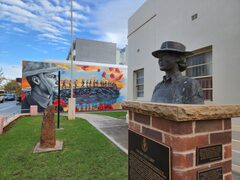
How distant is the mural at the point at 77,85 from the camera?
16250 mm

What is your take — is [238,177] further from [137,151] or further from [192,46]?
[192,46]

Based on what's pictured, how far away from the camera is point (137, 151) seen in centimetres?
172

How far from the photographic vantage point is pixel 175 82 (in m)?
2.10

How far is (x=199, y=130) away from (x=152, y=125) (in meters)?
0.38

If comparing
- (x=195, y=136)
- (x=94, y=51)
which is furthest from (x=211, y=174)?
(x=94, y=51)

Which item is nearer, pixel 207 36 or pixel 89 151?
pixel 207 36

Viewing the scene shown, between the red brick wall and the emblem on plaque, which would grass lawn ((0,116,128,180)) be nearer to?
the emblem on plaque

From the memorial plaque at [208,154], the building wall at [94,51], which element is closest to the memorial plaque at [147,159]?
the memorial plaque at [208,154]

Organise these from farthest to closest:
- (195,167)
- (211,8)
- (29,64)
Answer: (29,64), (211,8), (195,167)

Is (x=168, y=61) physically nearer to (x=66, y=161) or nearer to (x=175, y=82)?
(x=175, y=82)

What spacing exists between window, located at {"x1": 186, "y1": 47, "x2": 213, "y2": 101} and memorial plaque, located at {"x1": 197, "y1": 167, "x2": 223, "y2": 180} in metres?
3.98

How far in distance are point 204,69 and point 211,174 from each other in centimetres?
443

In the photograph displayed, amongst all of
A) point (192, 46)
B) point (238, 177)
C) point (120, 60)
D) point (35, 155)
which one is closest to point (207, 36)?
point (192, 46)

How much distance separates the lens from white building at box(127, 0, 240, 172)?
406 cm
